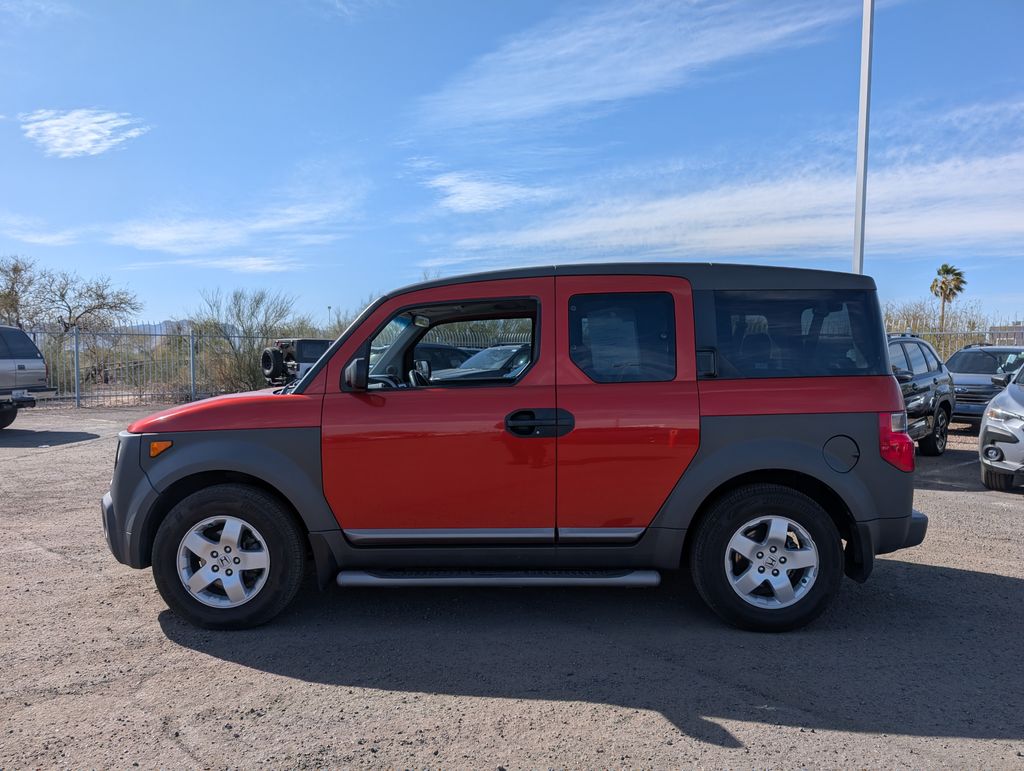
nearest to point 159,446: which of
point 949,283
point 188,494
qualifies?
point 188,494

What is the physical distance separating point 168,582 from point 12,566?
219 cm

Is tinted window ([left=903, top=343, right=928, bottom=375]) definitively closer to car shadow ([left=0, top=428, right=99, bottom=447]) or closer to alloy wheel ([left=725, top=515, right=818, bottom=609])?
alloy wheel ([left=725, top=515, right=818, bottom=609])

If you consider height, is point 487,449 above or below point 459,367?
below

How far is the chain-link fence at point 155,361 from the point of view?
1948 centimetres

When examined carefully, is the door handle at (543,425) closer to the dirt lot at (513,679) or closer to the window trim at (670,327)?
the window trim at (670,327)

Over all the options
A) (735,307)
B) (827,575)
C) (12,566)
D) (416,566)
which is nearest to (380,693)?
(416,566)

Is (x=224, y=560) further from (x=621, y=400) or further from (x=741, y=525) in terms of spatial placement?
(x=741, y=525)

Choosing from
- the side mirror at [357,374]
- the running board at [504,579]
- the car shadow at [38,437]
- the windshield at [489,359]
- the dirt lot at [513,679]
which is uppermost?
the windshield at [489,359]

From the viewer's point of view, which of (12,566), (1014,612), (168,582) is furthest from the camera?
(12,566)

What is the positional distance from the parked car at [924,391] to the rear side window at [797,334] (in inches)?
236

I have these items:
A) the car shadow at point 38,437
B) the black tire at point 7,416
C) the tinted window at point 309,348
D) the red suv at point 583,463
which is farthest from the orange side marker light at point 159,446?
the tinted window at point 309,348

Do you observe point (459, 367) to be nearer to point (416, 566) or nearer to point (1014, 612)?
point (416, 566)

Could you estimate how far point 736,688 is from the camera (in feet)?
12.0

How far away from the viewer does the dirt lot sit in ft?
10.2
